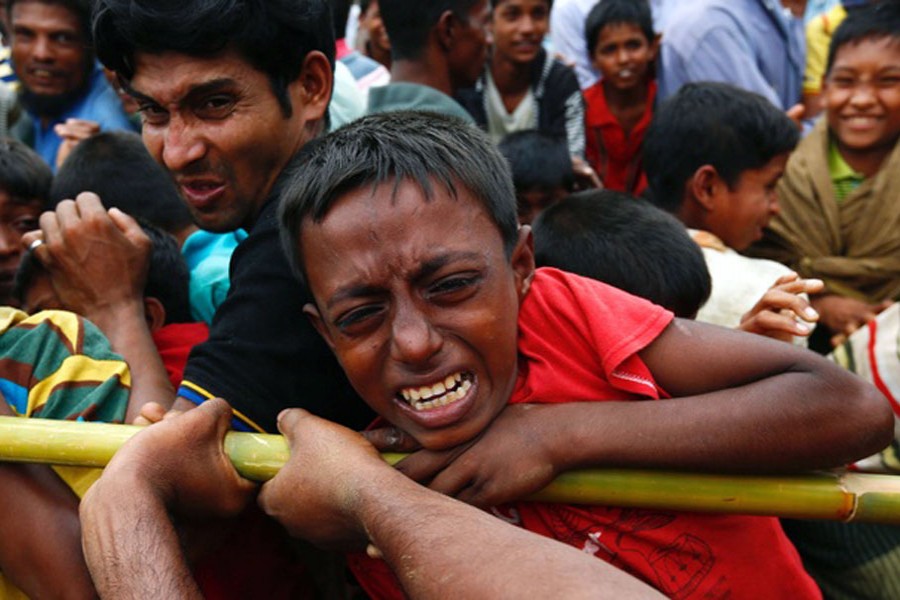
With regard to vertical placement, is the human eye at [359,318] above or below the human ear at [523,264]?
below

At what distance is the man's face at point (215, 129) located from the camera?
225cm

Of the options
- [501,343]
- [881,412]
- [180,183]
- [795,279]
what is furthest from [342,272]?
[795,279]

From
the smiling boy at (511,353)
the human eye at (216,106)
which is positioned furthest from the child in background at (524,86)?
the smiling boy at (511,353)

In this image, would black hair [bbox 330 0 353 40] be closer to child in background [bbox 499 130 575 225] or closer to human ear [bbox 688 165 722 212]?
child in background [bbox 499 130 575 225]

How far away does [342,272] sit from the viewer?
5.97 ft

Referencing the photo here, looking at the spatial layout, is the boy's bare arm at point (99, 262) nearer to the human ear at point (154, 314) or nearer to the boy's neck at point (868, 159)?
the human ear at point (154, 314)

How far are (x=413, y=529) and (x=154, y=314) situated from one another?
1576 millimetres

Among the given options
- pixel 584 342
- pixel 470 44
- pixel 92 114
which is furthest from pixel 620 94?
pixel 584 342

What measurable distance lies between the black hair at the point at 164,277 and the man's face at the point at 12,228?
0.36m

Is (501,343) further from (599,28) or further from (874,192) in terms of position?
(599,28)

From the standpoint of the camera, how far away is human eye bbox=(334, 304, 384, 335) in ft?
5.96

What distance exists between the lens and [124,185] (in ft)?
11.7

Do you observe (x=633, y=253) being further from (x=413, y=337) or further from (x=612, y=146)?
(x=612, y=146)

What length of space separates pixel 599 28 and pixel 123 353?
13.1 ft
